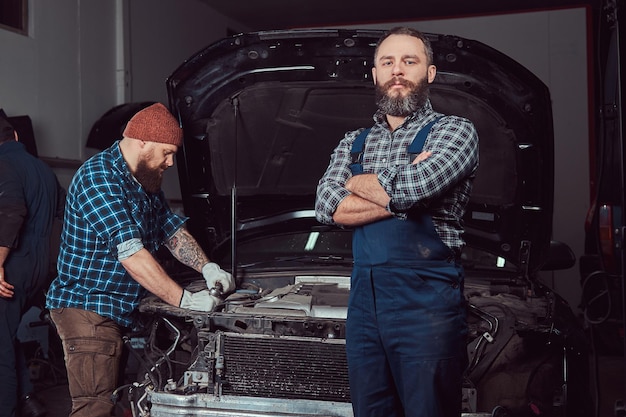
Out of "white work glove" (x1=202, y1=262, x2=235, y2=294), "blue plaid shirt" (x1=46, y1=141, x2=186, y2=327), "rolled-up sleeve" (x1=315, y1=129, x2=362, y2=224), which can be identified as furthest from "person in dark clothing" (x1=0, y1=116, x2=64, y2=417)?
"rolled-up sleeve" (x1=315, y1=129, x2=362, y2=224)

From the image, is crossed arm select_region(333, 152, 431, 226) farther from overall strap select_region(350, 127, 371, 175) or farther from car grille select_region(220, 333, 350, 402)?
car grille select_region(220, 333, 350, 402)

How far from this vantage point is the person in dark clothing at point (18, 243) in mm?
3904

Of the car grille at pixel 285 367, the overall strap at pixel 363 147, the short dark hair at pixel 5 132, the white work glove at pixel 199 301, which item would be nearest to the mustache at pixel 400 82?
the overall strap at pixel 363 147

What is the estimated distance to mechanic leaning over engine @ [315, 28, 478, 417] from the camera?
2.14 metres

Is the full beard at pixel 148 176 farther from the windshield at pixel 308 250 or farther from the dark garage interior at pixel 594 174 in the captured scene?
the dark garage interior at pixel 594 174

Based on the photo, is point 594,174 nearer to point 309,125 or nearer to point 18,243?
point 309,125

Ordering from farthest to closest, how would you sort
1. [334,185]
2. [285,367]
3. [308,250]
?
1. [308,250]
2. [285,367]
3. [334,185]

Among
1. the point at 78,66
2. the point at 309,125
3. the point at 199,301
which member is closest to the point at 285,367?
the point at 199,301

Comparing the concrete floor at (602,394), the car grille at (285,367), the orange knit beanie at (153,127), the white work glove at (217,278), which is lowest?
the concrete floor at (602,394)

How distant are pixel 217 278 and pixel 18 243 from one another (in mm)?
1500

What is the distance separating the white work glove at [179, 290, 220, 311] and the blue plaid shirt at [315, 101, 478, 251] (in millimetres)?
705

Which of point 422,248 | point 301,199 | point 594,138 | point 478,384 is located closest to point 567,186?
point 594,138

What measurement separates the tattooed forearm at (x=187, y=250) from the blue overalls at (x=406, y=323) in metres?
1.30

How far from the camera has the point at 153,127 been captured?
3.10m
